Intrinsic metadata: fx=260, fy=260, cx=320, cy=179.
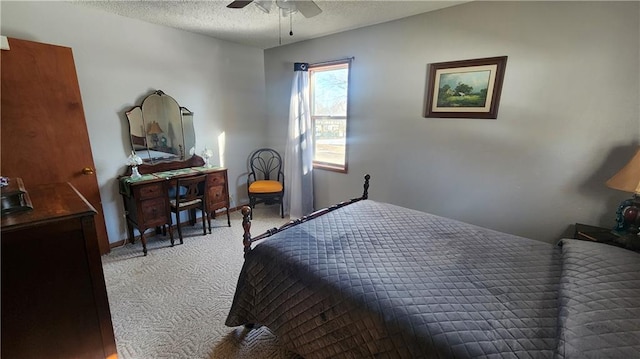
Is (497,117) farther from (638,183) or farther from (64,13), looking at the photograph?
(64,13)

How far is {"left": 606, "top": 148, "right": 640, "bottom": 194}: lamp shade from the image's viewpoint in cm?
161

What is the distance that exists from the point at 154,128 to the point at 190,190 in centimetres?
86

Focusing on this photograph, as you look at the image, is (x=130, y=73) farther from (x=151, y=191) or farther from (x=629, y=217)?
(x=629, y=217)

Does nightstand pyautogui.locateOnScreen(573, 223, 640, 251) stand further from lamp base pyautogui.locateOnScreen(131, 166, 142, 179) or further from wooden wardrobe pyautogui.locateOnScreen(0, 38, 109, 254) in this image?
wooden wardrobe pyautogui.locateOnScreen(0, 38, 109, 254)

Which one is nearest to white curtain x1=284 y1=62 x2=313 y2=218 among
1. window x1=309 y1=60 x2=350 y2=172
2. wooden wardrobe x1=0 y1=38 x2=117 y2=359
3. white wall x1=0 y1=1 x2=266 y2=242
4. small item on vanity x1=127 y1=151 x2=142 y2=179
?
window x1=309 y1=60 x2=350 y2=172

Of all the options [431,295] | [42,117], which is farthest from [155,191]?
[431,295]

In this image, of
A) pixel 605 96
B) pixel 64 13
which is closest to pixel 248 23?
pixel 64 13

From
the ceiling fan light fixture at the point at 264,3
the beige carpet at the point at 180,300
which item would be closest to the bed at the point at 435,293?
the beige carpet at the point at 180,300

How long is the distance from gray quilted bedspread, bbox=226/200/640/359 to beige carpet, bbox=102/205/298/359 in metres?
0.19

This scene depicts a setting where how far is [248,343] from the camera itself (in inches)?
67.3

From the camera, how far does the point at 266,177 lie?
4285 mm

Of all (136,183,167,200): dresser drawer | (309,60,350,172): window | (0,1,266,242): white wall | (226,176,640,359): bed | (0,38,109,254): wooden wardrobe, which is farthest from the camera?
(309,60,350,172): window

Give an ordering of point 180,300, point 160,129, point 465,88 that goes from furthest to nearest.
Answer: point 160,129, point 465,88, point 180,300

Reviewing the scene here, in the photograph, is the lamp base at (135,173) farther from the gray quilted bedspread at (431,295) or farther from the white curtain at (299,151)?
the gray quilted bedspread at (431,295)
